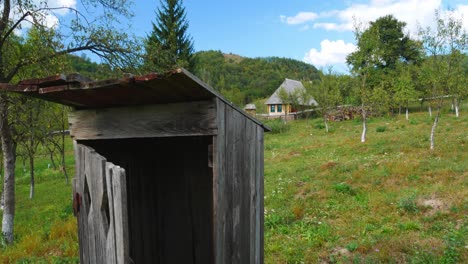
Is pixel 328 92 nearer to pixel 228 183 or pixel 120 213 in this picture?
pixel 228 183

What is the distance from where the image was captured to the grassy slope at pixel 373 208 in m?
5.25

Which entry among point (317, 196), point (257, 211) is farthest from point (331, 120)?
point (257, 211)

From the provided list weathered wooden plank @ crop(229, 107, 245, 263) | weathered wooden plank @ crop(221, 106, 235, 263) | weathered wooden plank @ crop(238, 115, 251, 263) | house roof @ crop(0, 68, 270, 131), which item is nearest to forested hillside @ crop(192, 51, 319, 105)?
weathered wooden plank @ crop(238, 115, 251, 263)

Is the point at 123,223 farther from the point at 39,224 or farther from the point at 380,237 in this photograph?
the point at 39,224

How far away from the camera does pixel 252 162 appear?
10.2ft

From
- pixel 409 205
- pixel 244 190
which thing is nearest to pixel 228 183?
pixel 244 190

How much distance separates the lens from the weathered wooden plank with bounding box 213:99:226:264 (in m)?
2.29

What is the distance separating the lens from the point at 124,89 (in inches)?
81.8

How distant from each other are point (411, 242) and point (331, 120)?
91.6ft

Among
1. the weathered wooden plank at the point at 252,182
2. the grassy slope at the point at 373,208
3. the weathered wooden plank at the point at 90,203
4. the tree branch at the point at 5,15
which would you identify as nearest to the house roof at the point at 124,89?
the weathered wooden plank at the point at 90,203

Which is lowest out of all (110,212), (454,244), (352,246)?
(352,246)

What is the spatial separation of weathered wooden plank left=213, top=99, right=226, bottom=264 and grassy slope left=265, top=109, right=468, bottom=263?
10.4 ft

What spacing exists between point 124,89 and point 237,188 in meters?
1.27

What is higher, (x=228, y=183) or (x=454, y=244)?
(x=228, y=183)
